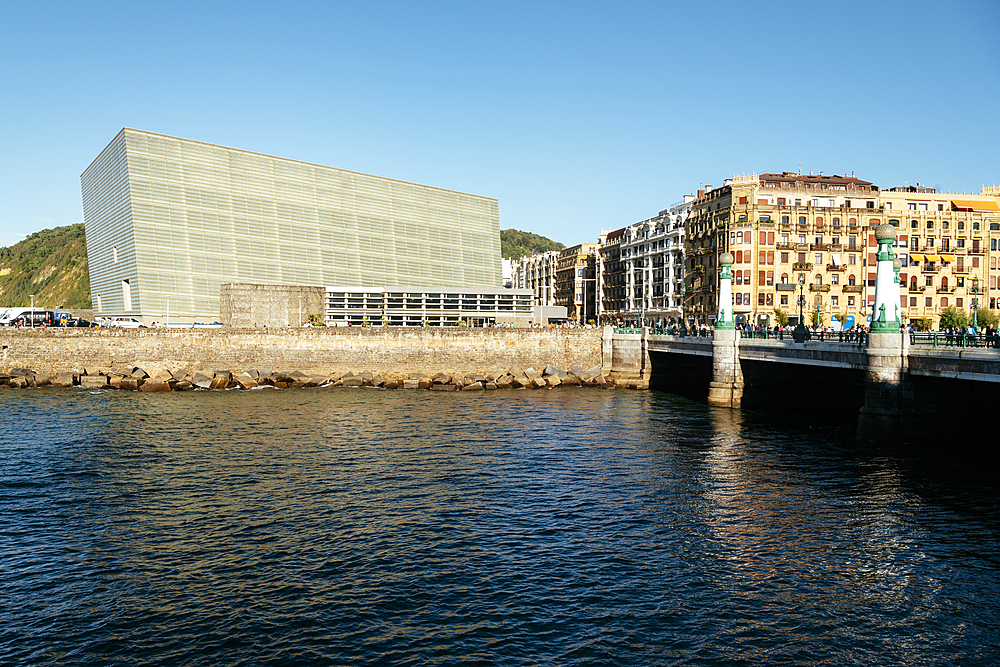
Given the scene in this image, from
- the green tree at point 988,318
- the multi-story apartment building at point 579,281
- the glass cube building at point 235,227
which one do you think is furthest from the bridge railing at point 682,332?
the multi-story apartment building at point 579,281

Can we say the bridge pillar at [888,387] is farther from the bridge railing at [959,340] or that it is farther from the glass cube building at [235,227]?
the glass cube building at [235,227]

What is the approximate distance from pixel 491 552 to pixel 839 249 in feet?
307

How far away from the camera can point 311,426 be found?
4869 cm

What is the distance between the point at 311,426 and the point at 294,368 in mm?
33551

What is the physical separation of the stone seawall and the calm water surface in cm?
3639

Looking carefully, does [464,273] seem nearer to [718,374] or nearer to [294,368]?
[294,368]

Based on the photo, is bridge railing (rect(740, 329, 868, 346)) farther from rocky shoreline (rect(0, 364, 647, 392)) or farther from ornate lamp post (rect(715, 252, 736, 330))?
rocky shoreline (rect(0, 364, 647, 392))

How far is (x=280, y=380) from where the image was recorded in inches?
2968

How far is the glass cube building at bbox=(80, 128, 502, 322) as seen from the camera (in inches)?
4107

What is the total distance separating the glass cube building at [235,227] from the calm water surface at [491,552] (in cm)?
6761

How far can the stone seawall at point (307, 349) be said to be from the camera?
7762 centimetres

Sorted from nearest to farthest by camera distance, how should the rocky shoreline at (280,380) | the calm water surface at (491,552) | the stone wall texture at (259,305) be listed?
1. the calm water surface at (491,552)
2. the rocky shoreline at (280,380)
3. the stone wall texture at (259,305)

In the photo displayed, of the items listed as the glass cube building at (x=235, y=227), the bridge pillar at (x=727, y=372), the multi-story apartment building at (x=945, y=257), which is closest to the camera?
the bridge pillar at (x=727, y=372)

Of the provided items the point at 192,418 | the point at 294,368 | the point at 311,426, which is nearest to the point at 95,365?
the point at 294,368
